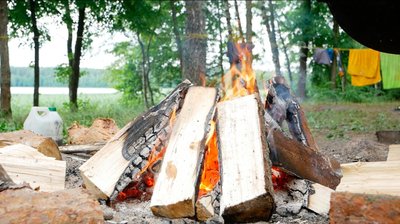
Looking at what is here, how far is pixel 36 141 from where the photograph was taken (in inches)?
145

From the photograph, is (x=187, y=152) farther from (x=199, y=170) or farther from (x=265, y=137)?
(x=265, y=137)

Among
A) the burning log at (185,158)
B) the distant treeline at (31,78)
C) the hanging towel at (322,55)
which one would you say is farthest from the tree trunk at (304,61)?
the burning log at (185,158)

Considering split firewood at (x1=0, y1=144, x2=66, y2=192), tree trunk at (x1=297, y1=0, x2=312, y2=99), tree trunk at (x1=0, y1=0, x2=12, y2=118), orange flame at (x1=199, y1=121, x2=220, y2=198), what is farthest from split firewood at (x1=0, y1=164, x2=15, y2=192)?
tree trunk at (x1=297, y1=0, x2=312, y2=99)

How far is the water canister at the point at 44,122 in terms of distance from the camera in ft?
16.2

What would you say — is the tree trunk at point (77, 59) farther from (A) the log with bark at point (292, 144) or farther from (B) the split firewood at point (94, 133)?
(A) the log with bark at point (292, 144)

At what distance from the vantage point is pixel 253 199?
243 cm

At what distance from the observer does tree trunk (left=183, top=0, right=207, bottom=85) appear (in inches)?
341

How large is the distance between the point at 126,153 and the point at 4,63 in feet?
22.1

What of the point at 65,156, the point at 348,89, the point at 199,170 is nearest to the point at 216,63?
the point at 348,89

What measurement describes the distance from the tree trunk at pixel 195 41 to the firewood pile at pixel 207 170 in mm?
4781

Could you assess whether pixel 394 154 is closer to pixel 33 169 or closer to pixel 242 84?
pixel 242 84

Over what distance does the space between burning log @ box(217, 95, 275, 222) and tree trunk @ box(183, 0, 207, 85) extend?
5.38m

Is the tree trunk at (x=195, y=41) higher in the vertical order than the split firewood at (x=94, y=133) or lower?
higher

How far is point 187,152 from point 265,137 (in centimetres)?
56
